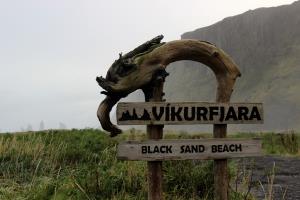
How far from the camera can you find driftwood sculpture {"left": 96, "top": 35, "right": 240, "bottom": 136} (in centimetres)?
643

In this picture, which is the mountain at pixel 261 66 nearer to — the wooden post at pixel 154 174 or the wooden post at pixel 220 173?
the wooden post at pixel 220 173

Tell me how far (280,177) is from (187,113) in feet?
23.4

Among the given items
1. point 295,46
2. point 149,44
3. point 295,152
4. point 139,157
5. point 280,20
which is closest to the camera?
point 139,157

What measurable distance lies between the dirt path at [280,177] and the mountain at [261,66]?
8261cm

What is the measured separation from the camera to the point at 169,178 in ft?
27.2

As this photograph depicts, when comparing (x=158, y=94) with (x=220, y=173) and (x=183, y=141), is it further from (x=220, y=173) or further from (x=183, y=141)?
(x=220, y=173)

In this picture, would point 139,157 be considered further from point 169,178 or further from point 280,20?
point 280,20

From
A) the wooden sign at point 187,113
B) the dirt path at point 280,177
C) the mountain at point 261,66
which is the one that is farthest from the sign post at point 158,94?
the mountain at point 261,66

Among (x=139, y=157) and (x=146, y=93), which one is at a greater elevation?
(x=146, y=93)

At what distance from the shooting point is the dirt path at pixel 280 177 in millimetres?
9828

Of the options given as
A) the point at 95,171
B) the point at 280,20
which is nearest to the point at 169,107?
the point at 95,171

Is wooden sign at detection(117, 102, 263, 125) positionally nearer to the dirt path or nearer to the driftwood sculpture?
the driftwood sculpture

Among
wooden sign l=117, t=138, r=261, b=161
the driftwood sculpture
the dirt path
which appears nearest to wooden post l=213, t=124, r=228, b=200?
wooden sign l=117, t=138, r=261, b=161

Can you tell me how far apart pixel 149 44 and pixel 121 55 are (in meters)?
0.40
